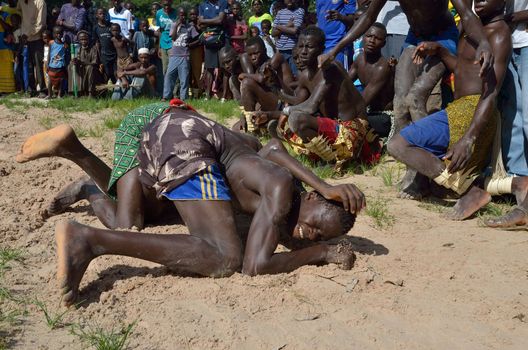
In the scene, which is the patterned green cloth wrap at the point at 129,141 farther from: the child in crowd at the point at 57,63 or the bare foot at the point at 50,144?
the child in crowd at the point at 57,63

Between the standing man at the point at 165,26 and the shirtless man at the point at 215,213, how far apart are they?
7235 mm

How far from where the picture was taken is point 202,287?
2.72 m

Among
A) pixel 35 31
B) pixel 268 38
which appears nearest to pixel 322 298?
pixel 268 38

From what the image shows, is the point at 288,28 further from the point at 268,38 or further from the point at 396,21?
the point at 396,21

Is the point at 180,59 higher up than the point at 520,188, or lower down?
lower down

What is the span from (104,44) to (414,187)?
7.63 meters

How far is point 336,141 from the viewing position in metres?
5.02

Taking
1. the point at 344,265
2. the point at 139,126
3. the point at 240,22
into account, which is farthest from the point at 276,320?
the point at 240,22

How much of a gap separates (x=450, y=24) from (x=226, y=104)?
3999mm

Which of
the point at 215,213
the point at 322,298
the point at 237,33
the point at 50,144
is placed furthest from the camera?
the point at 237,33

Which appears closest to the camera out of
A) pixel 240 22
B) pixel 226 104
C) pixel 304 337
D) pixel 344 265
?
pixel 304 337

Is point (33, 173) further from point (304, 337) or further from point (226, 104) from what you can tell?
point (226, 104)

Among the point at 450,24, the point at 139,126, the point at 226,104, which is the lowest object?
the point at 226,104

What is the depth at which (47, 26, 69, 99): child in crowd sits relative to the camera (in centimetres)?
1017
